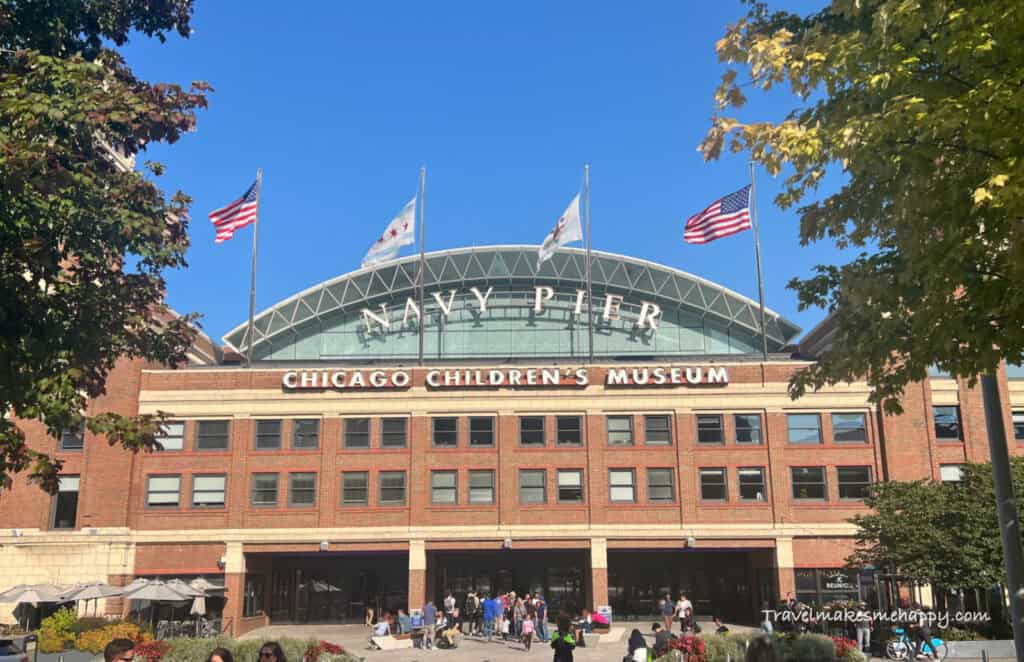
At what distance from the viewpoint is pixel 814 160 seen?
12688mm

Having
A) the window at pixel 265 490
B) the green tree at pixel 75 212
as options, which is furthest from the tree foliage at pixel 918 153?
the window at pixel 265 490

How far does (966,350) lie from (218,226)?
3964 centimetres

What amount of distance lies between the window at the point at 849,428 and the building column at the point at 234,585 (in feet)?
96.8

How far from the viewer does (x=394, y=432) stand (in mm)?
46406

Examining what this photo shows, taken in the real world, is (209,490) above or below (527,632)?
above

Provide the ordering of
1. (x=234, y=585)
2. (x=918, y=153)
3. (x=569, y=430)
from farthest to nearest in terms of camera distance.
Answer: (x=569, y=430), (x=234, y=585), (x=918, y=153)

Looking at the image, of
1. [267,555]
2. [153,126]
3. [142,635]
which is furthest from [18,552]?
[153,126]

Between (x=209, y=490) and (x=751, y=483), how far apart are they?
26565 mm

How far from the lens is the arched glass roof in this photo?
209 feet

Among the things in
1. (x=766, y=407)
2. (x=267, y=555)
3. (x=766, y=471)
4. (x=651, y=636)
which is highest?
(x=766, y=407)

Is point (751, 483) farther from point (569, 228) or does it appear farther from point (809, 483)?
point (569, 228)

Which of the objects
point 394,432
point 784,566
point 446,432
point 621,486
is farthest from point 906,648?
point 394,432

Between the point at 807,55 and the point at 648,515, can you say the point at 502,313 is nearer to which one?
the point at 648,515

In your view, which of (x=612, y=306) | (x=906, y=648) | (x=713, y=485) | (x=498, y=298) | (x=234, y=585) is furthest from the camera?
(x=498, y=298)
